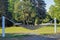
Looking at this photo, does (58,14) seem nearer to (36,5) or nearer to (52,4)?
(52,4)

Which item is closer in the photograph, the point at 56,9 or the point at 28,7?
the point at 56,9

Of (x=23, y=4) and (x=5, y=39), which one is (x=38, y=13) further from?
(x=5, y=39)

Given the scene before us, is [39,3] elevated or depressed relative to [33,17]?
elevated

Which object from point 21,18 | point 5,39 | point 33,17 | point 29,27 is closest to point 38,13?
point 33,17

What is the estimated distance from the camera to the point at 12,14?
18453 mm

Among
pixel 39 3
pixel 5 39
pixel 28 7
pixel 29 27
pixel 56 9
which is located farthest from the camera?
pixel 39 3

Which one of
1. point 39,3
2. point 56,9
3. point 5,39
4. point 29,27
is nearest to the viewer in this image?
point 5,39

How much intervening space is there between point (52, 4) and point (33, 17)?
5.55m

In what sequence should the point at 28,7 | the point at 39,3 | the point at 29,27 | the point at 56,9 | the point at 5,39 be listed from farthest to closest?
the point at 39,3 < the point at 28,7 < the point at 56,9 < the point at 29,27 < the point at 5,39

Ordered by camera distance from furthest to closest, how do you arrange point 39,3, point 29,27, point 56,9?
1. point 39,3
2. point 56,9
3. point 29,27

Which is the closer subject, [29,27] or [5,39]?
[5,39]

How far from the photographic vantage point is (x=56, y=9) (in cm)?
1286

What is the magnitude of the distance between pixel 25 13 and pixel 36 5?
1409mm

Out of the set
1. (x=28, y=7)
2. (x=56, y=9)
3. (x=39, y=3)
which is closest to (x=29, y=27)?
(x=56, y=9)
